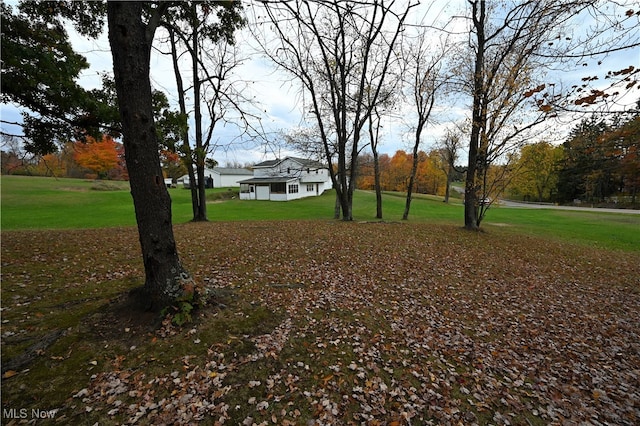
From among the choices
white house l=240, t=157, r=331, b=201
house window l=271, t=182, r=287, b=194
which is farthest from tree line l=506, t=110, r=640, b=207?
house window l=271, t=182, r=287, b=194

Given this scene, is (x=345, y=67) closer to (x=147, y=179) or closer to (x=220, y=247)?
(x=220, y=247)

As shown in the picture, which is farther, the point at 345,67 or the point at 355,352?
the point at 345,67

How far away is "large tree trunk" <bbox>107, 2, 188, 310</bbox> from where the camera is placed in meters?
3.23

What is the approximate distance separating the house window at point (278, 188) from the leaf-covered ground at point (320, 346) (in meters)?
32.6

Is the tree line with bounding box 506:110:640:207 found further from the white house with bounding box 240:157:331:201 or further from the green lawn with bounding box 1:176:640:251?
the white house with bounding box 240:157:331:201

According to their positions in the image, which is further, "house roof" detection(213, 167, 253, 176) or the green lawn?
"house roof" detection(213, 167, 253, 176)

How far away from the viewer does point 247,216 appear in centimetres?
2202

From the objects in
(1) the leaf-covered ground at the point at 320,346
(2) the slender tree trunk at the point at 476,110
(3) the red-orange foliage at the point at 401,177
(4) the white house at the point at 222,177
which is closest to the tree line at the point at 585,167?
(2) the slender tree trunk at the point at 476,110

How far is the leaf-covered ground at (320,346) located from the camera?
263cm

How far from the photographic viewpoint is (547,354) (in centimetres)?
386

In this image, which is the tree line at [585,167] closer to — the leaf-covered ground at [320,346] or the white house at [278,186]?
the leaf-covered ground at [320,346]

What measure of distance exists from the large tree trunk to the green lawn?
1507 cm

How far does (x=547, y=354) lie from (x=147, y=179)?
6185 millimetres

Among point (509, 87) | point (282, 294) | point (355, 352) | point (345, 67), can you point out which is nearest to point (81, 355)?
point (282, 294)
